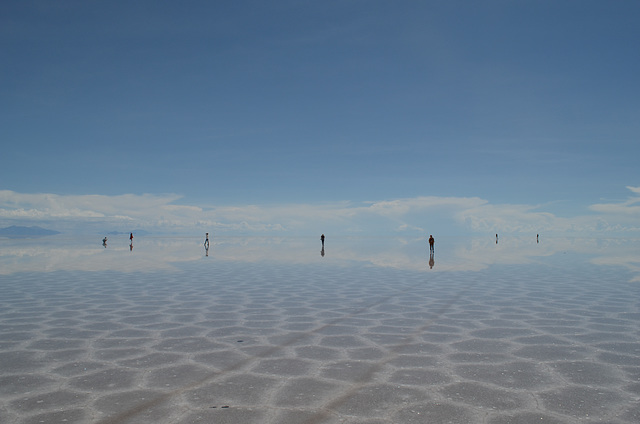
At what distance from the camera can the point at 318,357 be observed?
269 inches

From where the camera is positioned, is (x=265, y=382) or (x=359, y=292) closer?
(x=265, y=382)

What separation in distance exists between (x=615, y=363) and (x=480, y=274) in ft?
45.2

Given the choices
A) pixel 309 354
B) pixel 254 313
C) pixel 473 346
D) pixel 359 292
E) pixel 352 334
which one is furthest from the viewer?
pixel 359 292

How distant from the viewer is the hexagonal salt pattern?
191 inches

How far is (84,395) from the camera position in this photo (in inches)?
206

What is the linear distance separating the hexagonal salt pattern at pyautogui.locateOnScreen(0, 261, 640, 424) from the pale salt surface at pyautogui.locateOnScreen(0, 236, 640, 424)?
0.10 feet

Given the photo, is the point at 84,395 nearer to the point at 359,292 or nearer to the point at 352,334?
the point at 352,334

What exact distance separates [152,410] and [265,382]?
1.44 meters

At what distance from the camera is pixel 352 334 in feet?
27.5

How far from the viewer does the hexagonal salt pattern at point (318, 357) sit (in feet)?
15.9

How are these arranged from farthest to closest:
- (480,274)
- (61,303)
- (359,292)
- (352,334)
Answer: (480,274) < (359,292) < (61,303) < (352,334)

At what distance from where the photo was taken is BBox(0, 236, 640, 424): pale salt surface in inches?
191

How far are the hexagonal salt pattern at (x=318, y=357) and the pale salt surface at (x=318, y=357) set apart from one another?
29 millimetres

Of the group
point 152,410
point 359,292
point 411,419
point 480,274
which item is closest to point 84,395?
point 152,410
